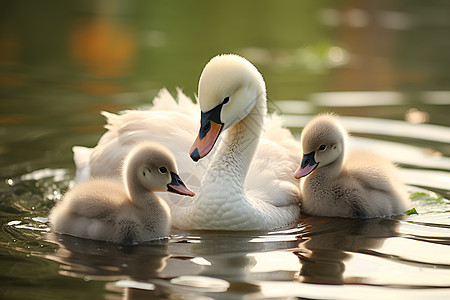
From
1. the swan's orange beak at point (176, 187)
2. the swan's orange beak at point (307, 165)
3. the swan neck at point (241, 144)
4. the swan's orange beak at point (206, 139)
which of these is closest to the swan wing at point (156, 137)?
the swan neck at point (241, 144)

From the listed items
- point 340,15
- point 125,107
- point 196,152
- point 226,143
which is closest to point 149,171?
point 196,152

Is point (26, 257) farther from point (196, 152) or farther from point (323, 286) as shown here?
point (323, 286)

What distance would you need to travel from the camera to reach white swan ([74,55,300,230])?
19.5 feet

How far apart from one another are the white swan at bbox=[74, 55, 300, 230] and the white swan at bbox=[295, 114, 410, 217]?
0.57 feet

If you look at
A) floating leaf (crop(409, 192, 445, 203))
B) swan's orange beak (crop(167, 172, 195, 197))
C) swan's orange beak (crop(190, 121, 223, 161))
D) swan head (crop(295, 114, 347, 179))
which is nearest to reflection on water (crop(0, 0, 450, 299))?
floating leaf (crop(409, 192, 445, 203))

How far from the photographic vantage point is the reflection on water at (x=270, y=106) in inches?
200

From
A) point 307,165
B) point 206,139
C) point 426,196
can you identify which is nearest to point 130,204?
point 206,139

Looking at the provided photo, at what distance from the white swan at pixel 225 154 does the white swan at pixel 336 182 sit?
172mm

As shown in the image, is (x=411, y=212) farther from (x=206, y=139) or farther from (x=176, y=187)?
(x=176, y=187)

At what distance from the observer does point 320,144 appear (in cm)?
657

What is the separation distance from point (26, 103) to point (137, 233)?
18.0 ft

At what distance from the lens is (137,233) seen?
5742mm

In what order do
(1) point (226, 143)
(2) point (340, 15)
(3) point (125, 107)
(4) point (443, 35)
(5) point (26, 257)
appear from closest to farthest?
(5) point (26, 257) → (1) point (226, 143) → (3) point (125, 107) → (4) point (443, 35) → (2) point (340, 15)

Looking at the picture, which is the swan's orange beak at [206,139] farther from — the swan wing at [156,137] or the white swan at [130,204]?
the swan wing at [156,137]
